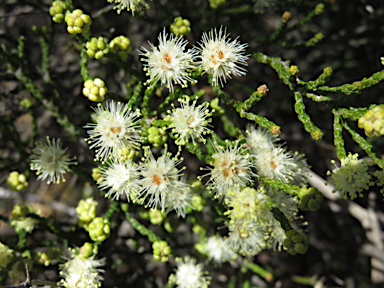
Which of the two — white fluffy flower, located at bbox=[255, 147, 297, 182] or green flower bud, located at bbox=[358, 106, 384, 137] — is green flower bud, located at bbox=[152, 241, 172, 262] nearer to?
white fluffy flower, located at bbox=[255, 147, 297, 182]

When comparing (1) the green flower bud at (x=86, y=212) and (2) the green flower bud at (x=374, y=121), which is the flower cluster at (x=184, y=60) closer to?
(2) the green flower bud at (x=374, y=121)

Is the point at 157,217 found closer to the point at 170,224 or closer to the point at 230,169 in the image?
the point at 170,224

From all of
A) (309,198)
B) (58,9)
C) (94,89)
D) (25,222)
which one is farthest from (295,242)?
(58,9)

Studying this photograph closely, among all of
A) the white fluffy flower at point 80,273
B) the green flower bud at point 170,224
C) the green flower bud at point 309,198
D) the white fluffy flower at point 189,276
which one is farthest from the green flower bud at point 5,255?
the green flower bud at point 309,198

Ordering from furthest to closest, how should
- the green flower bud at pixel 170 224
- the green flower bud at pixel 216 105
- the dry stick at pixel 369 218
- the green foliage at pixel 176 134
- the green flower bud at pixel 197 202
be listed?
1. the dry stick at pixel 369 218
2. the green flower bud at pixel 170 224
3. the green flower bud at pixel 197 202
4. the green flower bud at pixel 216 105
5. the green foliage at pixel 176 134

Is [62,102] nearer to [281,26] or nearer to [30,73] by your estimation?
[30,73]
